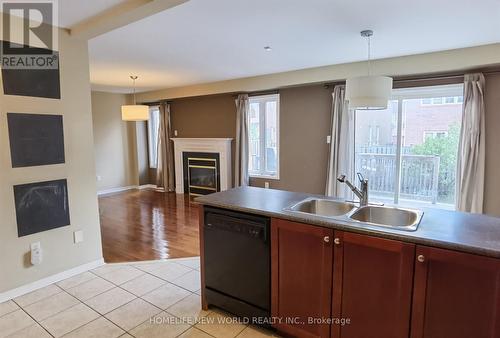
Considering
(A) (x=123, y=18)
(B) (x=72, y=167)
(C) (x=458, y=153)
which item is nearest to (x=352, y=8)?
(A) (x=123, y=18)

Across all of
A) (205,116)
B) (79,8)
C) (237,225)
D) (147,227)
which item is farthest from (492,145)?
(205,116)

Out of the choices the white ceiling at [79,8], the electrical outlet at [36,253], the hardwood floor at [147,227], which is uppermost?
the white ceiling at [79,8]

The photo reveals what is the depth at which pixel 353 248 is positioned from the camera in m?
1.74

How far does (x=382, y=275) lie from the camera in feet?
5.44

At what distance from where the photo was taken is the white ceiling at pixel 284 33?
2.46 metres

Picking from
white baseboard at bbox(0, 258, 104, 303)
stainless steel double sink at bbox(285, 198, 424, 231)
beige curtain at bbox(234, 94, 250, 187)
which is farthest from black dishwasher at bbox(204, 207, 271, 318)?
beige curtain at bbox(234, 94, 250, 187)

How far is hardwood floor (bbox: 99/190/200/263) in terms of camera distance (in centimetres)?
365

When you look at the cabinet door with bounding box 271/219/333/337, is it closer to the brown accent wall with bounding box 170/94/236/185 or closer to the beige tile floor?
the beige tile floor

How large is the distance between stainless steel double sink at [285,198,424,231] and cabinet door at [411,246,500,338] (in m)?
0.31

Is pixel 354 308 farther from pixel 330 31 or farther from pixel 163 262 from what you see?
pixel 330 31

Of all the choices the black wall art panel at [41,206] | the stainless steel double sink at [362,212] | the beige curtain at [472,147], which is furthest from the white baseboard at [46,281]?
the beige curtain at [472,147]

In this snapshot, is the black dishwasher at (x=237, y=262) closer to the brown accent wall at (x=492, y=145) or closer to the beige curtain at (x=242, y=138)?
the brown accent wall at (x=492, y=145)

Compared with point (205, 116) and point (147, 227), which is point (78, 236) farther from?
point (205, 116)

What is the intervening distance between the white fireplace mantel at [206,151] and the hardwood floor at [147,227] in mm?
550
